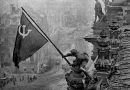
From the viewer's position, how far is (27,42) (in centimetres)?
834

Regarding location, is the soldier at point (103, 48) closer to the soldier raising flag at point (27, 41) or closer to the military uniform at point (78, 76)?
the military uniform at point (78, 76)

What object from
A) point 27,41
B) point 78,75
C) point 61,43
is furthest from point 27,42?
point 61,43

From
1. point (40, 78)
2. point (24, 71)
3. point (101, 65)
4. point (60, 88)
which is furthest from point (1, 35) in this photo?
point (101, 65)

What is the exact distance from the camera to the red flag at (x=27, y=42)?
8.16 metres

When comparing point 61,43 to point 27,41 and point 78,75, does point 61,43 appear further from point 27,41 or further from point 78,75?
point 78,75

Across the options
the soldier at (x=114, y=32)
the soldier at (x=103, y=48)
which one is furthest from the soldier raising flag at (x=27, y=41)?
the soldier at (x=114, y=32)

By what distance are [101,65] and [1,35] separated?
115 feet

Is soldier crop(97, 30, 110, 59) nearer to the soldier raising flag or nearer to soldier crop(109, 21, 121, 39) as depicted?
the soldier raising flag

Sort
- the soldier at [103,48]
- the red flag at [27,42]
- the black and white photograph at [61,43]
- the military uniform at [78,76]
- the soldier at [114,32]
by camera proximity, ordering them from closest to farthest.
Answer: the military uniform at [78,76] < the black and white photograph at [61,43] < the soldier at [103,48] < the red flag at [27,42] < the soldier at [114,32]

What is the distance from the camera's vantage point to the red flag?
26.8ft

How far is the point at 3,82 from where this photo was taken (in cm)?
3459

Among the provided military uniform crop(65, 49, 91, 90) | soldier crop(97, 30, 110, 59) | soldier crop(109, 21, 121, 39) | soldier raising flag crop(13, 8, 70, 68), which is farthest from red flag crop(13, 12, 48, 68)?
Result: soldier crop(109, 21, 121, 39)

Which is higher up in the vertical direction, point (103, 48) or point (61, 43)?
point (103, 48)

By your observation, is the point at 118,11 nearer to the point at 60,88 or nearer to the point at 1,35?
the point at 60,88
